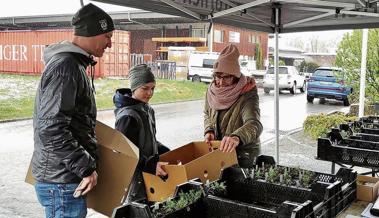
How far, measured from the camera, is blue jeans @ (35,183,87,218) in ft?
6.89

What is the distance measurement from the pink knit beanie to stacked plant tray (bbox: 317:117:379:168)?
0.88 meters

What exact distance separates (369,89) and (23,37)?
832 inches

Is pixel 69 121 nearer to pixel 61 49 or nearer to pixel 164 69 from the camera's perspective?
pixel 61 49

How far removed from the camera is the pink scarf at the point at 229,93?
311 centimetres

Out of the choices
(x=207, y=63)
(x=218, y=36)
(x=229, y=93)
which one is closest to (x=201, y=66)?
(x=207, y=63)

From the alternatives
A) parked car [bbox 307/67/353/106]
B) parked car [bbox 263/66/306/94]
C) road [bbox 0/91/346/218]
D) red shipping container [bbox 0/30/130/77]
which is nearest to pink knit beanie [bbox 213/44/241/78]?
road [bbox 0/91/346/218]

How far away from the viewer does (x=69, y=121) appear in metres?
2.01

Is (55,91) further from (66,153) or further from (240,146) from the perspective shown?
(240,146)

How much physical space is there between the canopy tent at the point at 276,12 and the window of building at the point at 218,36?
2624 cm

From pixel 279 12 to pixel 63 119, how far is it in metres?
3.21

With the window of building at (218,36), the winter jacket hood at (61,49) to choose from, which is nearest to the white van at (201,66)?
the window of building at (218,36)

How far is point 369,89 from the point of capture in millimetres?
10469

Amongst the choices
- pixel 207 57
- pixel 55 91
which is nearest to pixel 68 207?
pixel 55 91

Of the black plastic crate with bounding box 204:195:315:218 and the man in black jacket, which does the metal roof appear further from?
the black plastic crate with bounding box 204:195:315:218
